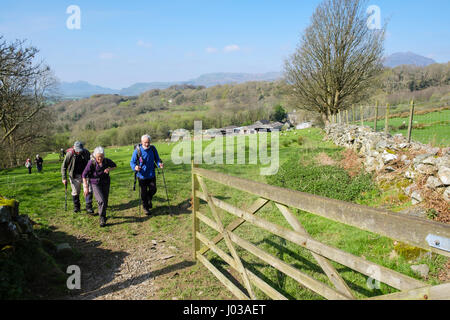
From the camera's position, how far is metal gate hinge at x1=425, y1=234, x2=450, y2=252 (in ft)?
5.31

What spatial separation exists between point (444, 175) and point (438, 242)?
16.0ft

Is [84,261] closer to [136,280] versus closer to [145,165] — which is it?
[136,280]

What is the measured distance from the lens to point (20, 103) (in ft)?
76.0

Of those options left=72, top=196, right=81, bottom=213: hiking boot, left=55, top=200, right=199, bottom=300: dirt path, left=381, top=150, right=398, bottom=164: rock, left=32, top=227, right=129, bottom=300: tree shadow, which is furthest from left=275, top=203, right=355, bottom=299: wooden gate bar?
left=72, top=196, right=81, bottom=213: hiking boot

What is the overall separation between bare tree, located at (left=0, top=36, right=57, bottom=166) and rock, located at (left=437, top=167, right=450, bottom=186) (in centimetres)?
1865

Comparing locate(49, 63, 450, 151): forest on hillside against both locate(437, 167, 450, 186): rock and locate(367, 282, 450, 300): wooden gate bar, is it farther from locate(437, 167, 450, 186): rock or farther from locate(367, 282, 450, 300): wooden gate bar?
locate(367, 282, 450, 300): wooden gate bar

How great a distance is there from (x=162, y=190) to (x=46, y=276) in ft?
21.3

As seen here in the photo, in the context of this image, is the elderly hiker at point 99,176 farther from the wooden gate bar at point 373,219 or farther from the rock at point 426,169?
the rock at point 426,169

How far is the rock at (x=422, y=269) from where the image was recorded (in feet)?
13.4

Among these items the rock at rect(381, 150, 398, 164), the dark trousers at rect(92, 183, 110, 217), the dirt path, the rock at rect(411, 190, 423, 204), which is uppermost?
the rock at rect(381, 150, 398, 164)

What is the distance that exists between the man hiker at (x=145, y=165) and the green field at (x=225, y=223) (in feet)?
2.81

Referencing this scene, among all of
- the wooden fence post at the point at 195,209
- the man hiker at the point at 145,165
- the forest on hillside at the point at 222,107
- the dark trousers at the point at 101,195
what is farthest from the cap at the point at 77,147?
the forest on hillside at the point at 222,107

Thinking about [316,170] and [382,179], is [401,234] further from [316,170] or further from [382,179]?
[316,170]
